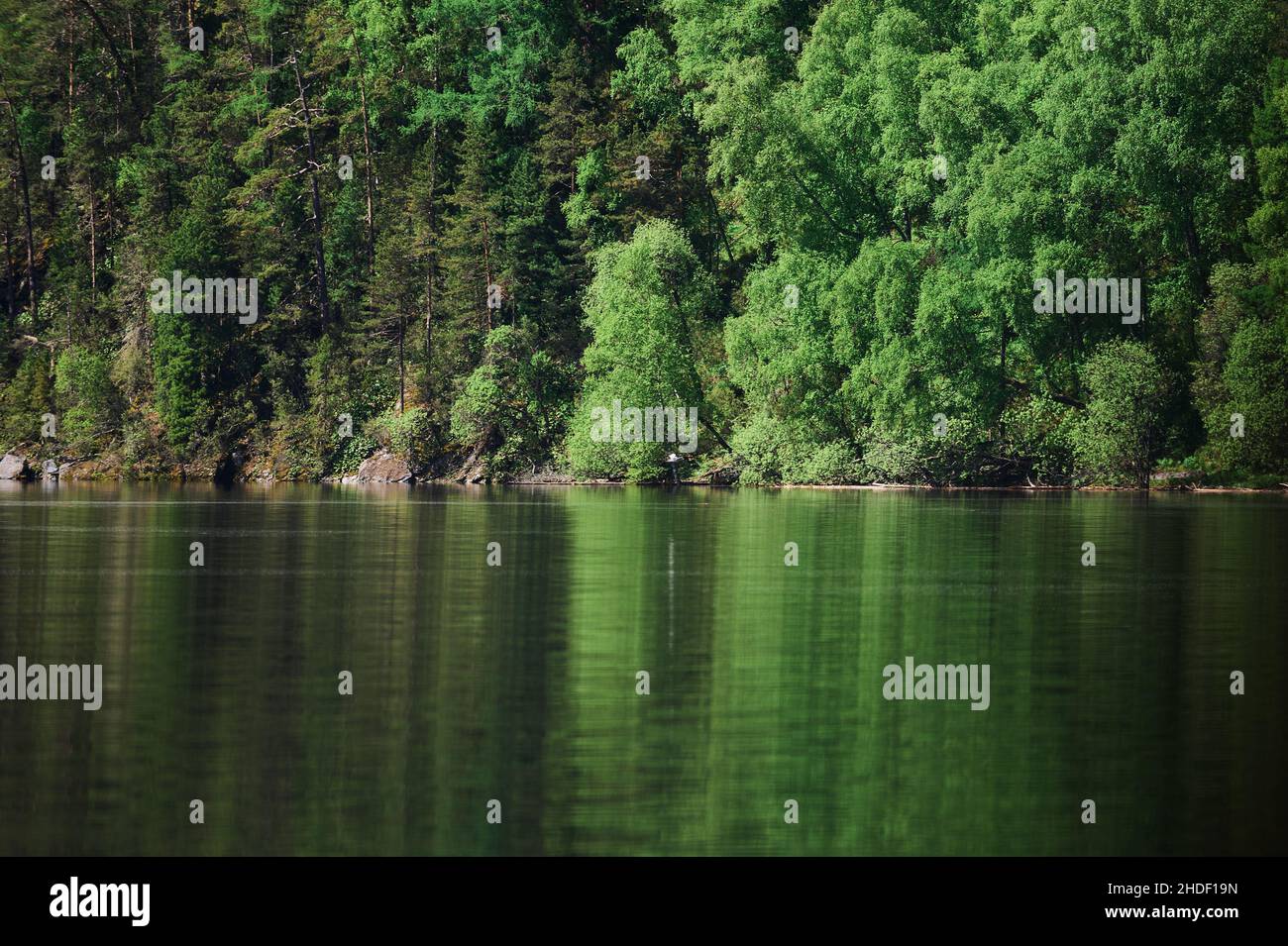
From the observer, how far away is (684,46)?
84438mm

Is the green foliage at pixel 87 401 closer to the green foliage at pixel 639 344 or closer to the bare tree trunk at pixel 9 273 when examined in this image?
the bare tree trunk at pixel 9 273

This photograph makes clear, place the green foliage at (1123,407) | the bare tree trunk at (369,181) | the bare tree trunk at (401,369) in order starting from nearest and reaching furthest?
the green foliage at (1123,407) < the bare tree trunk at (401,369) < the bare tree trunk at (369,181)

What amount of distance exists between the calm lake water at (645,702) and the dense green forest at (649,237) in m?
31.2

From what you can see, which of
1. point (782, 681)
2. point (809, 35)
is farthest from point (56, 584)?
point (809, 35)

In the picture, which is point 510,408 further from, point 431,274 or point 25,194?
point 25,194

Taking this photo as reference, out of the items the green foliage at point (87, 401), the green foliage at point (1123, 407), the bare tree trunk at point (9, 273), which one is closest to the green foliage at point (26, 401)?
the green foliage at point (87, 401)

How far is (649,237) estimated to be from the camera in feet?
265

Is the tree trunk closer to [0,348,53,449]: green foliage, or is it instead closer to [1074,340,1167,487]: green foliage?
[0,348,53,449]: green foliage

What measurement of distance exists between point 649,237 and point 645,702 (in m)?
61.7

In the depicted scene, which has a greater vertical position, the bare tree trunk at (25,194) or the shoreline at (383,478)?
the bare tree trunk at (25,194)

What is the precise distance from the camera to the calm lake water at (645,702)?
1530 cm

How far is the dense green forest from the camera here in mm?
69500
